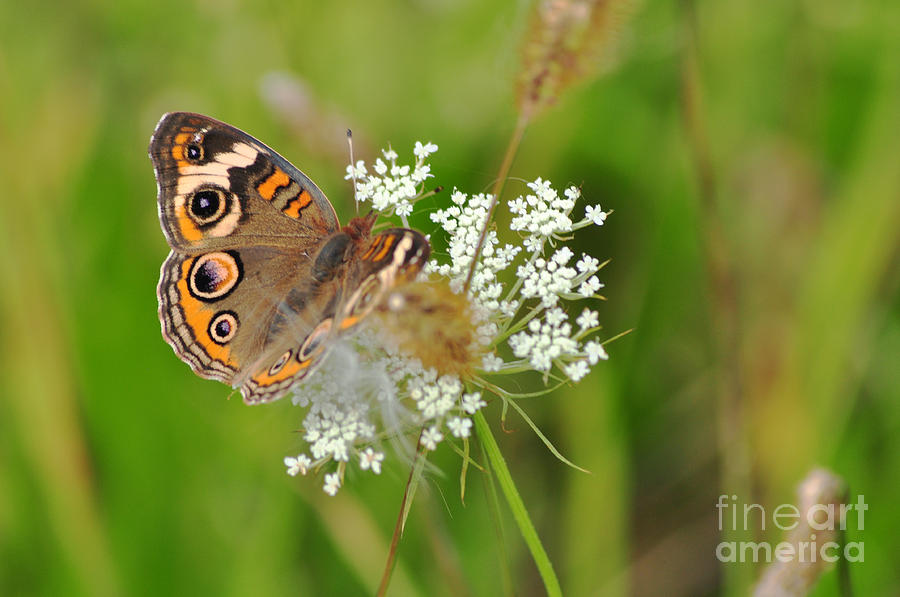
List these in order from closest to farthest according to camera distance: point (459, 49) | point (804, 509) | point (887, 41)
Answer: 1. point (804, 509)
2. point (887, 41)
3. point (459, 49)

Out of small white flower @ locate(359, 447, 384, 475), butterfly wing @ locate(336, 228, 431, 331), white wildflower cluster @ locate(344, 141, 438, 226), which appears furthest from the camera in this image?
white wildflower cluster @ locate(344, 141, 438, 226)

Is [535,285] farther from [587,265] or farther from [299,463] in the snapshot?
[299,463]

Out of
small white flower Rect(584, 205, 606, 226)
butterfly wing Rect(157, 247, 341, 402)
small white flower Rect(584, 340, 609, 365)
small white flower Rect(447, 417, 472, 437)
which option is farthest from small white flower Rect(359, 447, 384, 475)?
small white flower Rect(584, 205, 606, 226)

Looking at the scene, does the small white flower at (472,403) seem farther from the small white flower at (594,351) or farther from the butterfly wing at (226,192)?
the butterfly wing at (226,192)

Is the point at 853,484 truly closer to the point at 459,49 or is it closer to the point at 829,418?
the point at 829,418

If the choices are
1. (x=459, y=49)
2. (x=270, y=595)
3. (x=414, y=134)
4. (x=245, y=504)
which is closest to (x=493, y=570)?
(x=270, y=595)

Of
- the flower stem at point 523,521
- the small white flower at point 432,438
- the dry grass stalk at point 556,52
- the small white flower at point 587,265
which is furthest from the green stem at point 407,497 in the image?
the dry grass stalk at point 556,52

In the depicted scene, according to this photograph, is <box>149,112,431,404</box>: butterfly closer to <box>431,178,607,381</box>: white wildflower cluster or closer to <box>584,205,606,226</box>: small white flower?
<box>431,178,607,381</box>: white wildflower cluster

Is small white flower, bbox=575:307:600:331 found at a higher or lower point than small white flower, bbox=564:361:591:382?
higher
